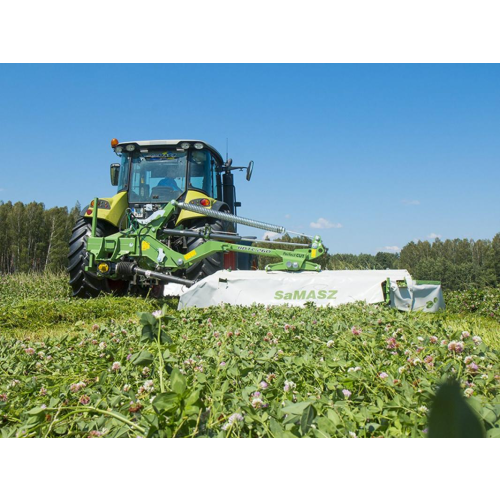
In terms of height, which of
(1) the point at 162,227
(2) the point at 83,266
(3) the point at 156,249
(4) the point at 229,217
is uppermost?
(4) the point at 229,217

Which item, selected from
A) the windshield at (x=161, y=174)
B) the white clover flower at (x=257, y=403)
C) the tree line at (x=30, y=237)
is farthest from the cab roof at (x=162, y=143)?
the tree line at (x=30, y=237)

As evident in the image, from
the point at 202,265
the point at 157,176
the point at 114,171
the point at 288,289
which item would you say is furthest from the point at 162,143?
the point at 288,289

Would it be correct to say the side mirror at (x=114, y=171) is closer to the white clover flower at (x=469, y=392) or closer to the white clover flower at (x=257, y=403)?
the white clover flower at (x=257, y=403)

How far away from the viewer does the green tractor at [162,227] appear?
241 inches

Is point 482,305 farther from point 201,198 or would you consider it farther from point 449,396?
point 449,396

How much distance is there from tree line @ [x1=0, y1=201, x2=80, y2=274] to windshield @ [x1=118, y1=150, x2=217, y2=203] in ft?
84.1

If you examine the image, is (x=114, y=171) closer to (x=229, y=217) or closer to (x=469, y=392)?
(x=229, y=217)

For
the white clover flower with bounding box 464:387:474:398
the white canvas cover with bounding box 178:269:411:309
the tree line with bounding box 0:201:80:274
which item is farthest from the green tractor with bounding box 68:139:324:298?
the tree line with bounding box 0:201:80:274

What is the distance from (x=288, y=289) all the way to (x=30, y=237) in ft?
102

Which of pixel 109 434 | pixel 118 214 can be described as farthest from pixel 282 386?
pixel 118 214

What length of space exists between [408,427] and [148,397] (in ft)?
2.74

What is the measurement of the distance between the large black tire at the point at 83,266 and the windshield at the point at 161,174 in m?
0.91

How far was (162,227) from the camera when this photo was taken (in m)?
6.34

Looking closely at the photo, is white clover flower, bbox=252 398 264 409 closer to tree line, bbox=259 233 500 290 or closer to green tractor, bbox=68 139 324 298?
green tractor, bbox=68 139 324 298
